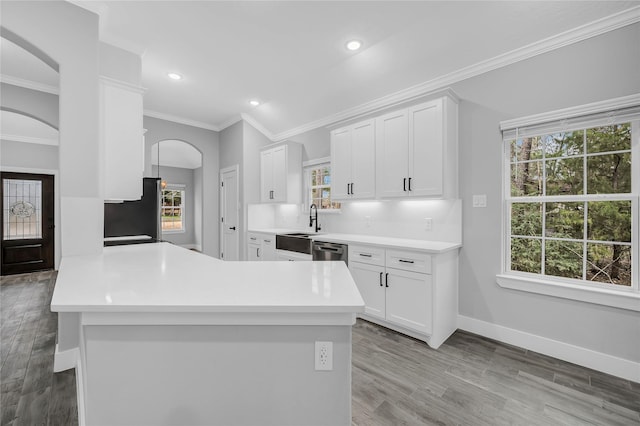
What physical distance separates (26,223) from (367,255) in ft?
23.3

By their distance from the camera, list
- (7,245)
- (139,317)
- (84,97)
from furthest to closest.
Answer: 1. (7,245)
2. (84,97)
3. (139,317)

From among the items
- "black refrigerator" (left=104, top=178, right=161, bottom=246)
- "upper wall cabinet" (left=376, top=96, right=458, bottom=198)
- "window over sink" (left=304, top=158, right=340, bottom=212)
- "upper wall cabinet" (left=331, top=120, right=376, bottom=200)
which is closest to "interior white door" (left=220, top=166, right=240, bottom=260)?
"window over sink" (left=304, top=158, right=340, bottom=212)

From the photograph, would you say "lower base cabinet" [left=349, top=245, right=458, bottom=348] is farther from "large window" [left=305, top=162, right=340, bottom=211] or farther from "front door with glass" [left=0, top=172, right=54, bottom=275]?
"front door with glass" [left=0, top=172, right=54, bottom=275]

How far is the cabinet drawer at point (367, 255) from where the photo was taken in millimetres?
3051

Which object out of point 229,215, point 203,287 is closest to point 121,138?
point 203,287

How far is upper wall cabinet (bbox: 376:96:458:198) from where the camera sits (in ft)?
9.40

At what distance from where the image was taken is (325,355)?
1097mm

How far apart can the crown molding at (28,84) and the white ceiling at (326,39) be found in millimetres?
116

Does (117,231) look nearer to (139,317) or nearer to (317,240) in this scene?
(317,240)

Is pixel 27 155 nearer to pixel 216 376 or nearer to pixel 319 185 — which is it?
pixel 319 185

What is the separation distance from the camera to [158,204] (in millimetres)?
3867

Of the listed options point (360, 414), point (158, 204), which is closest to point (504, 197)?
point (360, 414)

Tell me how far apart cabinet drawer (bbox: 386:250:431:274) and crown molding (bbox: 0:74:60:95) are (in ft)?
15.1

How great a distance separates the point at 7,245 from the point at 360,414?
752cm
